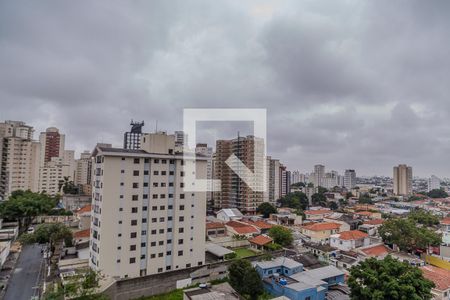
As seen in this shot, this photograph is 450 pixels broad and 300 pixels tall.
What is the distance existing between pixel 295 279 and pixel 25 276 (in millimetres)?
9454

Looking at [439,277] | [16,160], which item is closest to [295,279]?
[439,277]

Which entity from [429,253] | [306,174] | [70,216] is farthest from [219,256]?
[306,174]

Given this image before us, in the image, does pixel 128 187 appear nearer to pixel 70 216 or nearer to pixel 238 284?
pixel 238 284

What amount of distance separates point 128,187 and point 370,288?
746 centimetres

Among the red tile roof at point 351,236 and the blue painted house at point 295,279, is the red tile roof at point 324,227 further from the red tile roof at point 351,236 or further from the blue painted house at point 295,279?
the blue painted house at point 295,279

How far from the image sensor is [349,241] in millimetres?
13102

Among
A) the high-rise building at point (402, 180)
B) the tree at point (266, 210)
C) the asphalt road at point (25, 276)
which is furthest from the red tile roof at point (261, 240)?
the high-rise building at point (402, 180)

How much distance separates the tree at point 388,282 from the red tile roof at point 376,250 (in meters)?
5.39

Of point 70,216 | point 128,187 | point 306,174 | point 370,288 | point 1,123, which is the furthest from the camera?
point 306,174

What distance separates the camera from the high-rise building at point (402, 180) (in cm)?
4201

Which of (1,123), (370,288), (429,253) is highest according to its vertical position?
(1,123)

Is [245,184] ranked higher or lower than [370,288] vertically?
higher

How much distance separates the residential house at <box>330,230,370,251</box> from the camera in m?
13.1

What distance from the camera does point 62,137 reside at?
3303cm
